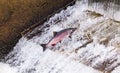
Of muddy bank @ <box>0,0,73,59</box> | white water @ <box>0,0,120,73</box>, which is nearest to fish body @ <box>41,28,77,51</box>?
white water @ <box>0,0,120,73</box>

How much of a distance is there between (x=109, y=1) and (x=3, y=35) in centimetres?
214

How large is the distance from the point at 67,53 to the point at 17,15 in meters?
1.60

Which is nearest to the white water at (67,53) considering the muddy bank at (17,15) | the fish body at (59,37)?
the fish body at (59,37)

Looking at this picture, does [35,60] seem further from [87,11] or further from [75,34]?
[87,11]

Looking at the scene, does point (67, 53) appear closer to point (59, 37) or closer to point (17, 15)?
point (59, 37)

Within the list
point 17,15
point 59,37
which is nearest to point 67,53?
point 59,37

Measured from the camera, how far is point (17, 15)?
23.6 feet

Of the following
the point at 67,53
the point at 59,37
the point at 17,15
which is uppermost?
the point at 17,15

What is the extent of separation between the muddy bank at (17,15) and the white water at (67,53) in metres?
0.18

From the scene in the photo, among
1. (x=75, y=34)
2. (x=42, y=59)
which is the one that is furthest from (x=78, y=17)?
(x=42, y=59)

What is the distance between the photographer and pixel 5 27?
7129 mm

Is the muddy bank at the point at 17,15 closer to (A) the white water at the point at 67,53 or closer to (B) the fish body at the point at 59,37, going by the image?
(A) the white water at the point at 67,53

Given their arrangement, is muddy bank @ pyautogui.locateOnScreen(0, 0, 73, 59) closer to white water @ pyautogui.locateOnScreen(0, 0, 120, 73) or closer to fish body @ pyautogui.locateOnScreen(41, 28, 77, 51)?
white water @ pyautogui.locateOnScreen(0, 0, 120, 73)

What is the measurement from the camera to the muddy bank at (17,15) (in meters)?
7.09
